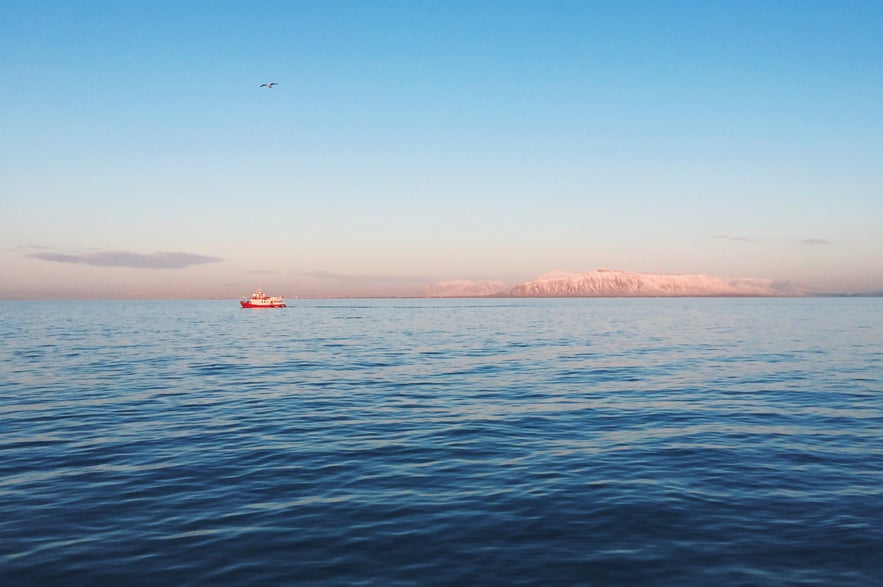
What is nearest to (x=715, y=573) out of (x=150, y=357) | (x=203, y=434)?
(x=203, y=434)

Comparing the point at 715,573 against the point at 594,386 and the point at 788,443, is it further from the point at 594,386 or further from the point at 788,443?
the point at 594,386

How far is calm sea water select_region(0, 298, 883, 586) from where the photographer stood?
32.9 feet

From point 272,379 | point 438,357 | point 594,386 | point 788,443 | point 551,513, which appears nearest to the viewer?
point 551,513

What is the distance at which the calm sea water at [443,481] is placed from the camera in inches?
395

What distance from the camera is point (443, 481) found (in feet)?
48.1

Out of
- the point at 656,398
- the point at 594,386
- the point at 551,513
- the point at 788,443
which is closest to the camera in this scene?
the point at 551,513

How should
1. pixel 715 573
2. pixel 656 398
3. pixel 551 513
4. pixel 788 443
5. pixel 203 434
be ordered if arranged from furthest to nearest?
pixel 656 398 < pixel 203 434 < pixel 788 443 < pixel 551 513 < pixel 715 573

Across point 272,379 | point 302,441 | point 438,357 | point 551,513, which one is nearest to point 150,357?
point 272,379

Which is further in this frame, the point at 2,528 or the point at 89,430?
the point at 89,430

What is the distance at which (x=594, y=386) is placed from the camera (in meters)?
30.7

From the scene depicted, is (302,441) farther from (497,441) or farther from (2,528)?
(2,528)

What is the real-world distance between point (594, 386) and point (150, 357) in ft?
112

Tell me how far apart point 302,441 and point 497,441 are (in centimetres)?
612

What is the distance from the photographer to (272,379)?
1363 inches
